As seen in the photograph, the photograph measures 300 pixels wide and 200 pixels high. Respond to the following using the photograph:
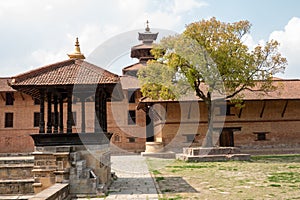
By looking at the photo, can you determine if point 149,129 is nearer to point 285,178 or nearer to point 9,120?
point 9,120

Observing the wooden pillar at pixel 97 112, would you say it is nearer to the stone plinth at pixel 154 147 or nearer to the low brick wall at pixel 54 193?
the low brick wall at pixel 54 193

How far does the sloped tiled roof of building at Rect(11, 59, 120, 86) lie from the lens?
33.1 feet

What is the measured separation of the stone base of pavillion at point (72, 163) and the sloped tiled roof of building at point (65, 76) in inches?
64.7

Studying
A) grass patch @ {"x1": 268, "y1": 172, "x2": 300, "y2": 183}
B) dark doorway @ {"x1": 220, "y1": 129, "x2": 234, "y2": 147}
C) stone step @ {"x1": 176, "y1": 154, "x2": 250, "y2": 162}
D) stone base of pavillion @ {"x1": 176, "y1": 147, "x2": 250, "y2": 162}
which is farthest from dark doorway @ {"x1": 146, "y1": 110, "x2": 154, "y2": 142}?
grass patch @ {"x1": 268, "y1": 172, "x2": 300, "y2": 183}

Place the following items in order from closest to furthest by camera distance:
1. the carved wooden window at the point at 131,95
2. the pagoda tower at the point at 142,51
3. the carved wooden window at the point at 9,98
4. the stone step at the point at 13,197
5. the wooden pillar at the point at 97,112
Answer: the stone step at the point at 13,197
the wooden pillar at the point at 97,112
the carved wooden window at the point at 131,95
the carved wooden window at the point at 9,98
the pagoda tower at the point at 142,51

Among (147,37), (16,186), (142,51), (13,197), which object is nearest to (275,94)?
(142,51)

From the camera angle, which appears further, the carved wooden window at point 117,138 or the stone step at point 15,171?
the carved wooden window at point 117,138

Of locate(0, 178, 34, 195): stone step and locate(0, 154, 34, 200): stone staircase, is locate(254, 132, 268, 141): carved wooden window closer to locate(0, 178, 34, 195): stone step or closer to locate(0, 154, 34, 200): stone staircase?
locate(0, 154, 34, 200): stone staircase

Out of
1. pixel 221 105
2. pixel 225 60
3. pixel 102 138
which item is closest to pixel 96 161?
pixel 102 138

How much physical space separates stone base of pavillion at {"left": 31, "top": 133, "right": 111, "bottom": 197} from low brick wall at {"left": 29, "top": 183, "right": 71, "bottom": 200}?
17.2 inches

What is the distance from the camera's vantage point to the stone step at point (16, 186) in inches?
429

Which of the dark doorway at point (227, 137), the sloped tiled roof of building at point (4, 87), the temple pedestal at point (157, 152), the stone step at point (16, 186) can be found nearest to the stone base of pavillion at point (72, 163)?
the stone step at point (16, 186)

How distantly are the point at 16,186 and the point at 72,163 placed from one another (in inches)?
116

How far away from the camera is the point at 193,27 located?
843 inches
